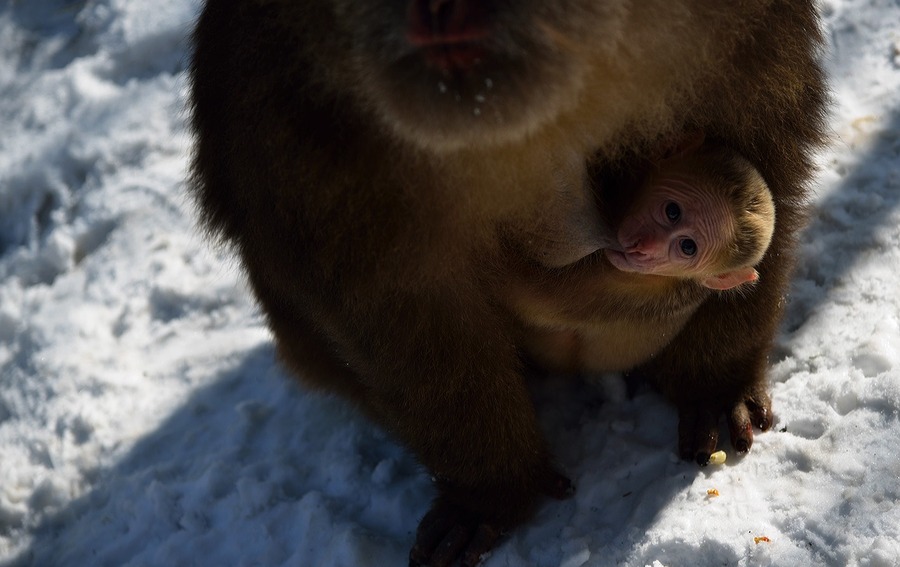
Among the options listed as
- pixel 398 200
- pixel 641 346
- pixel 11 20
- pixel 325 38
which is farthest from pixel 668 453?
pixel 11 20

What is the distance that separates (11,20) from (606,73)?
4234 mm

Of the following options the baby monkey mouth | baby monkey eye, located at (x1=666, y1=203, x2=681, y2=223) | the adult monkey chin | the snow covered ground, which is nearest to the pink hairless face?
baby monkey eye, located at (x1=666, y1=203, x2=681, y2=223)

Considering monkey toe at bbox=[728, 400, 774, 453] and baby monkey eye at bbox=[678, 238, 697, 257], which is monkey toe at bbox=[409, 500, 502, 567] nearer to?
monkey toe at bbox=[728, 400, 774, 453]

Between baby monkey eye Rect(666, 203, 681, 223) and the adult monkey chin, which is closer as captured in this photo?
the adult monkey chin

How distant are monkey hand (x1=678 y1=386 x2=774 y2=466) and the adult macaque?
26 mm

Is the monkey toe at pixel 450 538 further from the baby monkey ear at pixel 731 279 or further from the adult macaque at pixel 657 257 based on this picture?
the baby monkey ear at pixel 731 279

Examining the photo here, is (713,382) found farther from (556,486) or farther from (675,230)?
(675,230)

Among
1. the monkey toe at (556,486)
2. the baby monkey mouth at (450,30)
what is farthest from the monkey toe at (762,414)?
the baby monkey mouth at (450,30)

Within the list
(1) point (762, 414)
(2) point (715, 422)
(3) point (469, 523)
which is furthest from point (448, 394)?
(1) point (762, 414)

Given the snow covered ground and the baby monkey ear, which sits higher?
the baby monkey ear

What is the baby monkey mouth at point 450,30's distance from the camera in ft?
6.00

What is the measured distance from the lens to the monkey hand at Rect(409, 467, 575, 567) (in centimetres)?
291

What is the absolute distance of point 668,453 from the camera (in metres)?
3.05

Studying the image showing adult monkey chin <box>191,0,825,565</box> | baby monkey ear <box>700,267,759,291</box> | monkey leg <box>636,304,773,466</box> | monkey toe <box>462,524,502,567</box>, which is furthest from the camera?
monkey leg <box>636,304,773,466</box>
